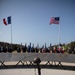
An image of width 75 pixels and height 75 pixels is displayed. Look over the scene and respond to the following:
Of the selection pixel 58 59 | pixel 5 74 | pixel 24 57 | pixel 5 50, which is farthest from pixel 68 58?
pixel 5 50

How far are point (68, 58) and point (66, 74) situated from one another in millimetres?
5480

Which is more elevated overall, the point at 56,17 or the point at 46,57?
the point at 56,17

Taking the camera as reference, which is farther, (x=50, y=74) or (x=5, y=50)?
(x=5, y=50)

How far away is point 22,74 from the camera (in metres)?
9.84

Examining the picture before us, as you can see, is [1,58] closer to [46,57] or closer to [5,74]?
[46,57]

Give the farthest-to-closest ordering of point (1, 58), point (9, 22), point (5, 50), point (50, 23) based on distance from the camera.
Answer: point (9, 22) < point (50, 23) < point (5, 50) < point (1, 58)

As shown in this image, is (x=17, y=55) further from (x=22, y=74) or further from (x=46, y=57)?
(x=22, y=74)

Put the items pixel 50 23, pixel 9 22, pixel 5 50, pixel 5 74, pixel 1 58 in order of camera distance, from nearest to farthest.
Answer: pixel 5 74, pixel 1 58, pixel 5 50, pixel 50 23, pixel 9 22

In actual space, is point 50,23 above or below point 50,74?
above

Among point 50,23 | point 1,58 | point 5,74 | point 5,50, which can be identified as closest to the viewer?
point 5,74

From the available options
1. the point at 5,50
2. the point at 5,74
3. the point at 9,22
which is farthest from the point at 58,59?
the point at 9,22

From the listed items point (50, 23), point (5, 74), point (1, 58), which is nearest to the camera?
point (5, 74)

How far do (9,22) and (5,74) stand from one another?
17600 mm

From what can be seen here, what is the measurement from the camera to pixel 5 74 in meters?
9.83
